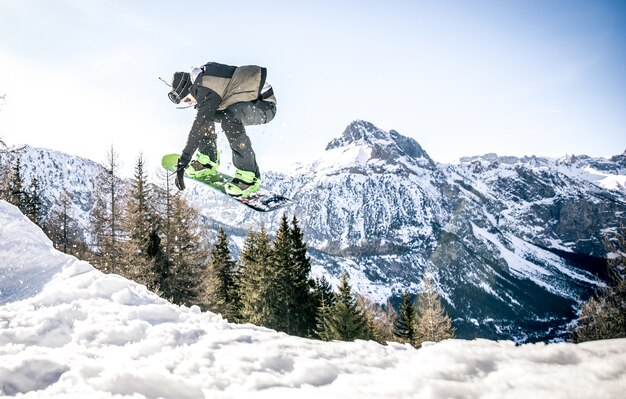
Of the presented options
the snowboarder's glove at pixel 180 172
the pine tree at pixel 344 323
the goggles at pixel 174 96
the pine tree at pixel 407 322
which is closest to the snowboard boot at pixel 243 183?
the snowboarder's glove at pixel 180 172

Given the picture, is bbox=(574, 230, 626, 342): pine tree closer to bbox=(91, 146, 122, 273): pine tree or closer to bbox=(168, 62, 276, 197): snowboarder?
bbox=(168, 62, 276, 197): snowboarder

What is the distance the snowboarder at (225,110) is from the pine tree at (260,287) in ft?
60.3

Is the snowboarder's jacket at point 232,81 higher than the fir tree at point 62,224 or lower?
higher

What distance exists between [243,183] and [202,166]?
76cm

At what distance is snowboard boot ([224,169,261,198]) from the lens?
662 cm

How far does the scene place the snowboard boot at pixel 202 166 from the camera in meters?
6.61

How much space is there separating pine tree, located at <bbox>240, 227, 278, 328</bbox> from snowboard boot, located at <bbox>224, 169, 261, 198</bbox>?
711 inches

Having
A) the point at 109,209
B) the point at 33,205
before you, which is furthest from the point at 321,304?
the point at 33,205

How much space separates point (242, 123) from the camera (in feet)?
20.4

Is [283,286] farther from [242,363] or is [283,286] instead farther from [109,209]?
[242,363]

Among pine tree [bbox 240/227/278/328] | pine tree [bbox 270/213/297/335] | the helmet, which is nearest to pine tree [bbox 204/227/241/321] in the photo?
pine tree [bbox 240/227/278/328]

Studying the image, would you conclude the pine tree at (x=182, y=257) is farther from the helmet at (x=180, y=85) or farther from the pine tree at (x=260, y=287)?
the helmet at (x=180, y=85)

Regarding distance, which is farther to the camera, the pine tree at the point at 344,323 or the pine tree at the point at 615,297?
the pine tree at the point at 344,323

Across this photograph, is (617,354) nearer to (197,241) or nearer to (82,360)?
(82,360)
